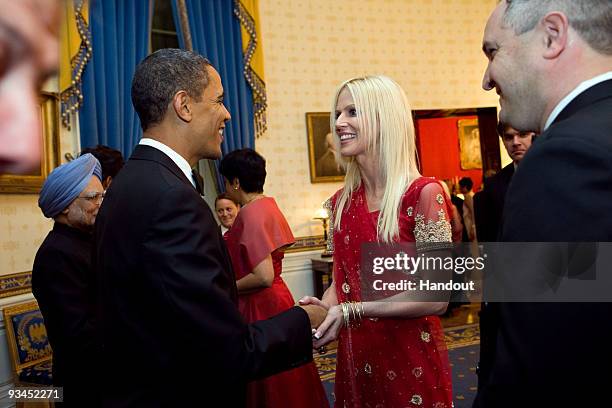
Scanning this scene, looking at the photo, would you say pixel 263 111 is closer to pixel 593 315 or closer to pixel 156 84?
pixel 156 84

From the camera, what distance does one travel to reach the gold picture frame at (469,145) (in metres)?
8.93

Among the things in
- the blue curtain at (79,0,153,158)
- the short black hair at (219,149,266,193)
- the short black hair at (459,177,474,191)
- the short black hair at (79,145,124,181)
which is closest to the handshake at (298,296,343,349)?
the short black hair at (219,149,266,193)

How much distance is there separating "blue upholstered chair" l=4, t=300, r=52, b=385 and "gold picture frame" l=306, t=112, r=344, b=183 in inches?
162

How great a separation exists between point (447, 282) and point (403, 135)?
0.64 metres

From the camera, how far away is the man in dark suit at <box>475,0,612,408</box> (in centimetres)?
104

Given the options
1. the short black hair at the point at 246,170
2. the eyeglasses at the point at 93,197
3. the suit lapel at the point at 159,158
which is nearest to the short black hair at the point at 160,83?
the suit lapel at the point at 159,158

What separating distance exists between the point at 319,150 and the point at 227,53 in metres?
1.75

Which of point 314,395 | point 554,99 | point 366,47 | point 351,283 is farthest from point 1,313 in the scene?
point 366,47

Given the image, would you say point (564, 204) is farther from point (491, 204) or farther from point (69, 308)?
point (69, 308)

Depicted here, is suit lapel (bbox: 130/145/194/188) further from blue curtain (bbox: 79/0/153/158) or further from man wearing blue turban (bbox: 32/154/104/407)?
blue curtain (bbox: 79/0/153/158)

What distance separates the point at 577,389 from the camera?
1059 millimetres

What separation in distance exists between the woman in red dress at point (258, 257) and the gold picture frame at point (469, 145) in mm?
5756

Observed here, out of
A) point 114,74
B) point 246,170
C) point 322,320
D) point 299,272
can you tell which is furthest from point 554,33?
point 299,272

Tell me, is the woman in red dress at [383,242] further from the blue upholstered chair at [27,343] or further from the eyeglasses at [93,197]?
the blue upholstered chair at [27,343]
